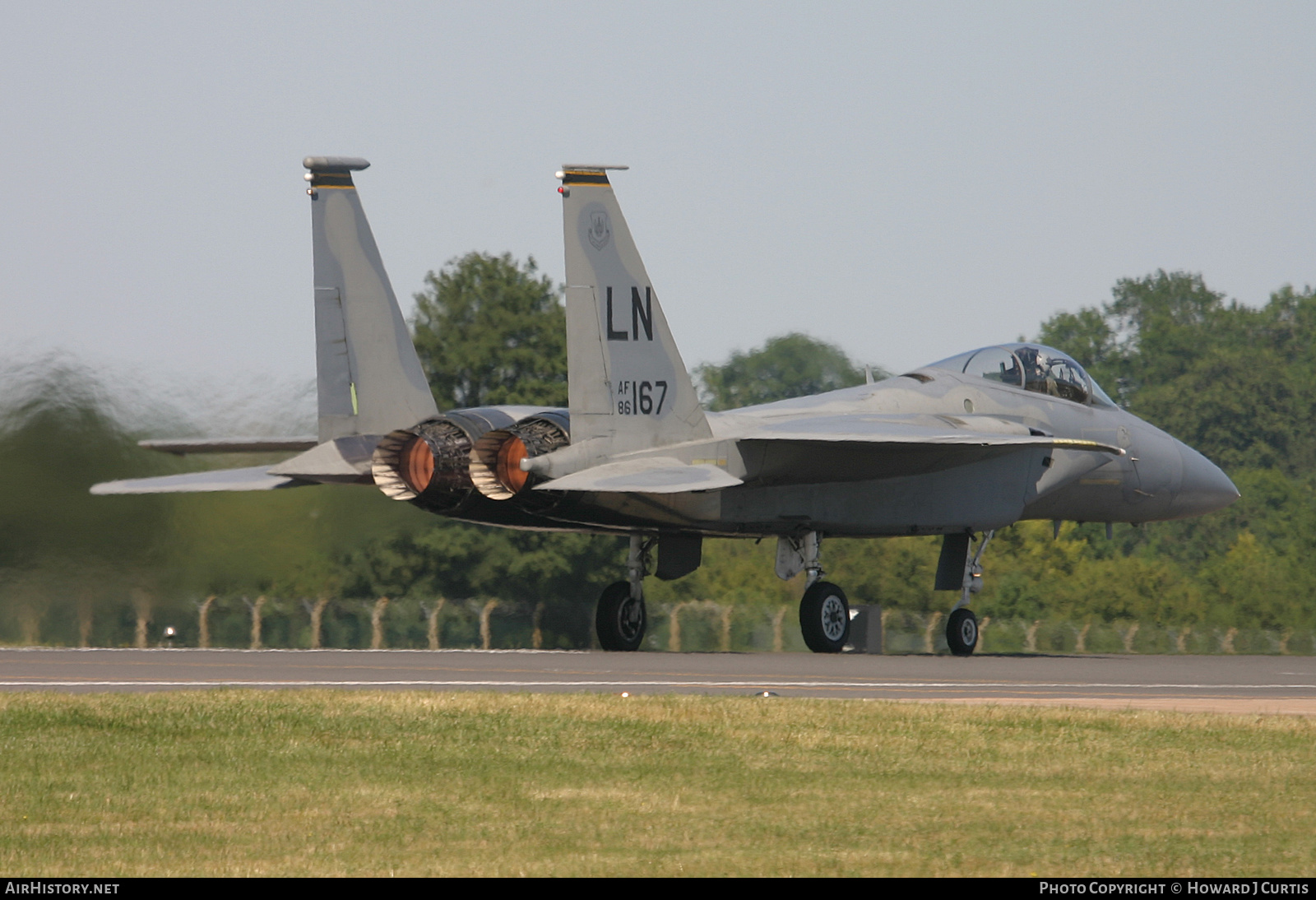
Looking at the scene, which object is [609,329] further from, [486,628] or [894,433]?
[486,628]

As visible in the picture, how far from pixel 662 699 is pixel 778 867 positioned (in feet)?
18.5

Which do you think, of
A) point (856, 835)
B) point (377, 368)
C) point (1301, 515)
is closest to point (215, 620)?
point (377, 368)

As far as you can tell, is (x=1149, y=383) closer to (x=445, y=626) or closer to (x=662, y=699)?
(x=445, y=626)

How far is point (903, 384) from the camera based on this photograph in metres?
23.0

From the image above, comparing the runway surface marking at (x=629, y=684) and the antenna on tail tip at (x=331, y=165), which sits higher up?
the antenna on tail tip at (x=331, y=165)

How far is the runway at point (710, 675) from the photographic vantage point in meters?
13.6

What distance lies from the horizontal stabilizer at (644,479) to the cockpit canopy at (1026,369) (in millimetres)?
5524

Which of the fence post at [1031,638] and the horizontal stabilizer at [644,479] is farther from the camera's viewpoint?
the fence post at [1031,638]

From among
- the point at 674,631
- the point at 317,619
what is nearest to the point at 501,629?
the point at 674,631

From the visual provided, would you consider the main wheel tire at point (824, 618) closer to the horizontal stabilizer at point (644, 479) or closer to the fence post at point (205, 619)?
the horizontal stabilizer at point (644, 479)

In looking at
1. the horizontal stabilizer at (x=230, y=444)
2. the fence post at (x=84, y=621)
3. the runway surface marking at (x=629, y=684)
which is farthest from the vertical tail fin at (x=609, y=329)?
the fence post at (x=84, y=621)

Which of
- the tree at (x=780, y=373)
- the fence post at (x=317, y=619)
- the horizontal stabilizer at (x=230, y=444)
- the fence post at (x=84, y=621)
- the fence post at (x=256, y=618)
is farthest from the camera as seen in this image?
the tree at (x=780, y=373)

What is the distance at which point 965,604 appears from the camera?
912 inches

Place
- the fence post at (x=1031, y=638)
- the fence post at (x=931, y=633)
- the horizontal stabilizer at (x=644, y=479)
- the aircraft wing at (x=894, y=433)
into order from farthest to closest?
the fence post at (x=1031, y=638) → the fence post at (x=931, y=633) → the aircraft wing at (x=894, y=433) → the horizontal stabilizer at (x=644, y=479)
